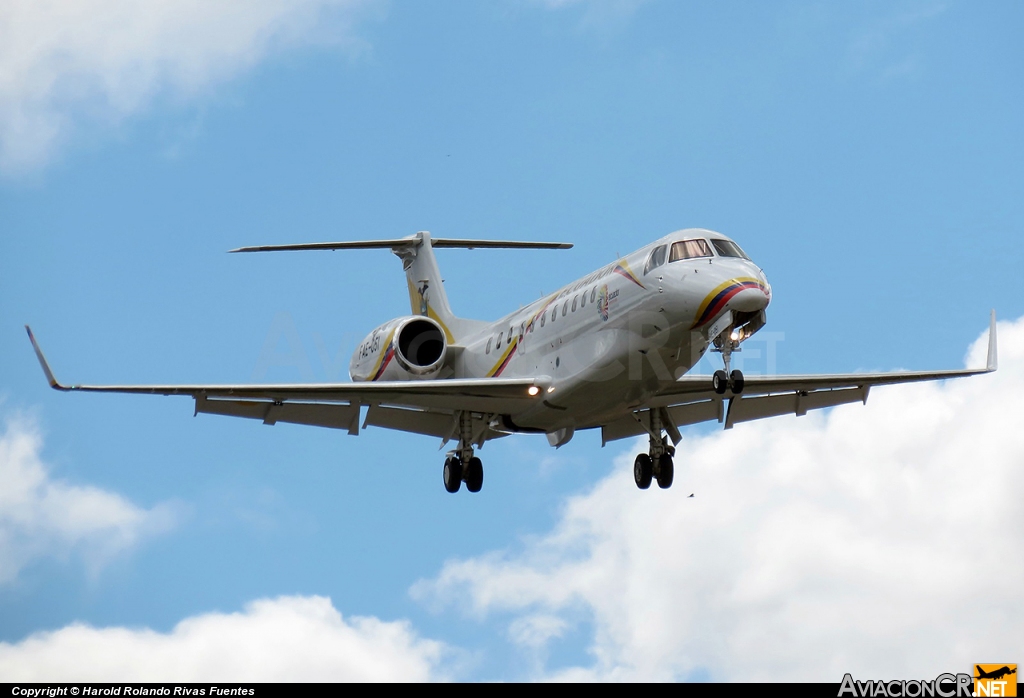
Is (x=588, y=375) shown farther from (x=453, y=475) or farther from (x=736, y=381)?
(x=453, y=475)

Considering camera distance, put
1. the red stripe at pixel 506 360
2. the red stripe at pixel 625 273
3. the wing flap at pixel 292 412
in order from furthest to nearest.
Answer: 1. the red stripe at pixel 506 360
2. the wing flap at pixel 292 412
3. the red stripe at pixel 625 273

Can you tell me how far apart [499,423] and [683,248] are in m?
5.91

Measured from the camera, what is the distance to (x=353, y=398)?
25.6 metres

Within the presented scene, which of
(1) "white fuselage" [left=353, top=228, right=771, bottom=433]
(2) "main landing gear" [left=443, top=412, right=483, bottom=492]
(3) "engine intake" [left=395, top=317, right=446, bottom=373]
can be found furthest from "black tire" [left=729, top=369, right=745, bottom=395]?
(3) "engine intake" [left=395, top=317, right=446, bottom=373]

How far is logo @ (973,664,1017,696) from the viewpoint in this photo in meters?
18.4

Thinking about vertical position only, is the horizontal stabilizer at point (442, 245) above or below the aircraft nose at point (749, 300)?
above

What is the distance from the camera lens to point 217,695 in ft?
59.9

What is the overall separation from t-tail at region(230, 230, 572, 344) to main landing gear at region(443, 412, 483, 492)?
5603 millimetres

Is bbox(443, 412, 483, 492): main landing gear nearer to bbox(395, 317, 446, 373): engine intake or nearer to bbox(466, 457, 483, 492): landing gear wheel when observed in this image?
bbox(466, 457, 483, 492): landing gear wheel

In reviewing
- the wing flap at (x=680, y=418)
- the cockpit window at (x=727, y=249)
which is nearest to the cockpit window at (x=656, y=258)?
the cockpit window at (x=727, y=249)

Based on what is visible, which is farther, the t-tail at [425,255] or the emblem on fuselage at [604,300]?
the t-tail at [425,255]

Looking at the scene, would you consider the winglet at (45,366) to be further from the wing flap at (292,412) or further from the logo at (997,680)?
the logo at (997,680)

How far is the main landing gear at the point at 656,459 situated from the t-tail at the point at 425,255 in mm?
6912

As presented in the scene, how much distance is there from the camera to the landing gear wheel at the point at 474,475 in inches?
1062
